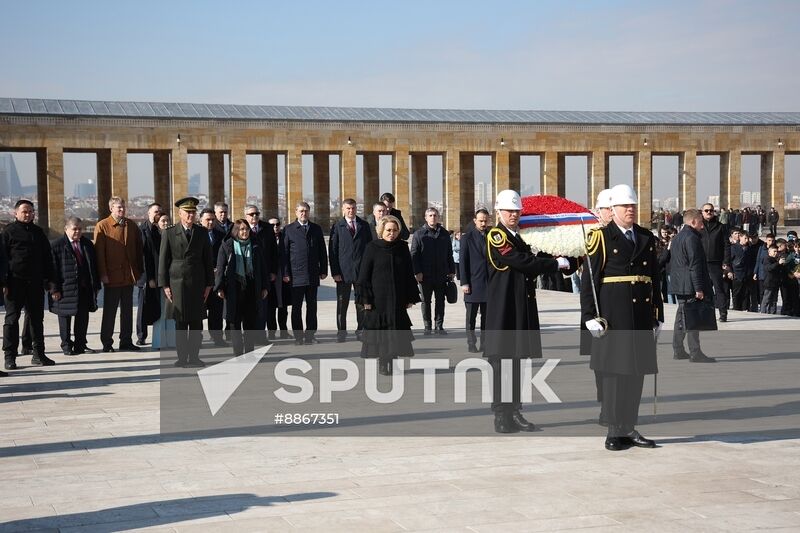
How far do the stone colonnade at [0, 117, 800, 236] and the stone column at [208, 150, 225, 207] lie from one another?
0.04 meters

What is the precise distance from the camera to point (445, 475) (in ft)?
21.8

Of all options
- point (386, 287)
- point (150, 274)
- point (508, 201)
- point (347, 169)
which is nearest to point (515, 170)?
point (347, 169)

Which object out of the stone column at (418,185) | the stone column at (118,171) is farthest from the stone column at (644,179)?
the stone column at (118,171)

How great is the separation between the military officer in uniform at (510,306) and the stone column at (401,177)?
3808 cm

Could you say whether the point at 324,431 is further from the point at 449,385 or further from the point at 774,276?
the point at 774,276

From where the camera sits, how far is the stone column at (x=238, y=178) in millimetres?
44625

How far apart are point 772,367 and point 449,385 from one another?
3687mm

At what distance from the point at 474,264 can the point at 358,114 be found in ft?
119

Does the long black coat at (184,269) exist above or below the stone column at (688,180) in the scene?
below

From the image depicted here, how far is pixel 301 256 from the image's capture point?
14523 millimetres

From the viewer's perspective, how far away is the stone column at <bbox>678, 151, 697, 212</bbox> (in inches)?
1941

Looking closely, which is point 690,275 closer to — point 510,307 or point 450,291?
point 450,291

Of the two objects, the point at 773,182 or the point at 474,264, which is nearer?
the point at 474,264

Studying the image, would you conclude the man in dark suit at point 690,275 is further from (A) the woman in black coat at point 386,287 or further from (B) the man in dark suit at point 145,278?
(B) the man in dark suit at point 145,278
